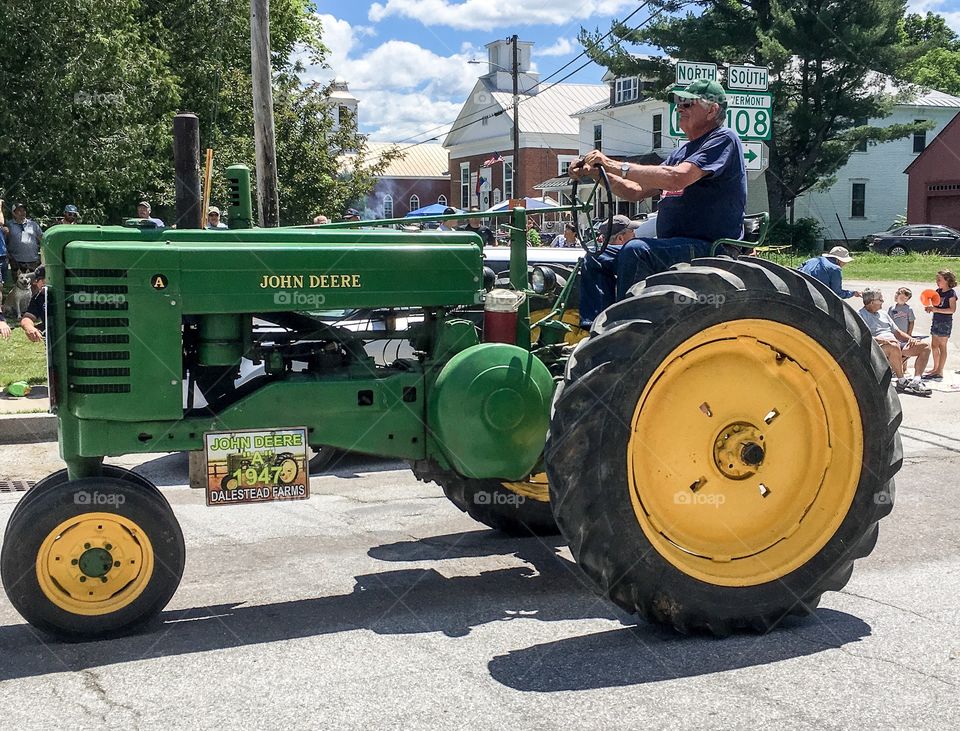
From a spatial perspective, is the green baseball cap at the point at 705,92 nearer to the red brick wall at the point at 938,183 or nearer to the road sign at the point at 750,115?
the road sign at the point at 750,115

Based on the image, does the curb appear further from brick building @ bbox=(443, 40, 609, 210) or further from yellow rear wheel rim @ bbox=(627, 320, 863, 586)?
brick building @ bbox=(443, 40, 609, 210)

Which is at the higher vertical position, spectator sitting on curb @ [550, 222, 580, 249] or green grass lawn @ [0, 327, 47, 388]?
spectator sitting on curb @ [550, 222, 580, 249]

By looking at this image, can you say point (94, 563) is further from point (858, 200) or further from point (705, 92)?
point (858, 200)

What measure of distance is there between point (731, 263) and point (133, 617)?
108 inches

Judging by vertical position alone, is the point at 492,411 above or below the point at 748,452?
above

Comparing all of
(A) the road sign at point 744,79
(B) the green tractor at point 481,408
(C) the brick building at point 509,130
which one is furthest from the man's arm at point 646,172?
(C) the brick building at point 509,130

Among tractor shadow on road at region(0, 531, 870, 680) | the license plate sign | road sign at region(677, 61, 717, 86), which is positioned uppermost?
road sign at region(677, 61, 717, 86)

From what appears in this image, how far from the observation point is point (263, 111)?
14609mm

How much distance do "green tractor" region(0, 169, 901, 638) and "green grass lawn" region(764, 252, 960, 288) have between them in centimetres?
2141

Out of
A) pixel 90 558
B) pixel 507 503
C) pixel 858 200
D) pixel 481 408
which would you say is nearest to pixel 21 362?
pixel 507 503

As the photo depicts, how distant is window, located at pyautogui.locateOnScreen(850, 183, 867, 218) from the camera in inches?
1928

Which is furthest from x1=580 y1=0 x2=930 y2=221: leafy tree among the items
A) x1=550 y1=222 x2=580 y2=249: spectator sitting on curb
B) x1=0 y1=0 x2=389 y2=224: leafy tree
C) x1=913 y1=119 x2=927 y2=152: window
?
x1=550 y1=222 x2=580 y2=249: spectator sitting on curb

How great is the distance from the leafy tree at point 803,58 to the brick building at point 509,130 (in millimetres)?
18614

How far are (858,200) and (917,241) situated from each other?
1043 cm
